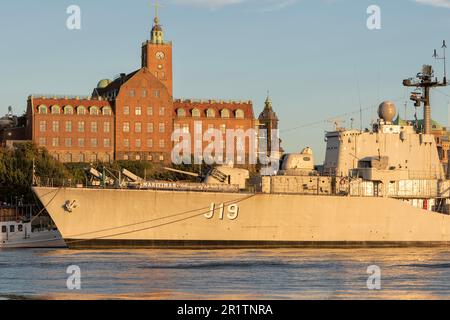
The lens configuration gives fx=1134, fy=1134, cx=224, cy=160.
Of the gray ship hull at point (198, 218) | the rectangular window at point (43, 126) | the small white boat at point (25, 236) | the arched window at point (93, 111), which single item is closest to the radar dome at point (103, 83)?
the arched window at point (93, 111)

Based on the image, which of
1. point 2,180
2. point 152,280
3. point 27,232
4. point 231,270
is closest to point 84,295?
point 152,280

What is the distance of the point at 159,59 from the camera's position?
15350 cm

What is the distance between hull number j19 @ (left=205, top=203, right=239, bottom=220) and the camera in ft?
216

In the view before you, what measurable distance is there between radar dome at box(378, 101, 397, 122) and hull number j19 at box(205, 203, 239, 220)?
1216 cm

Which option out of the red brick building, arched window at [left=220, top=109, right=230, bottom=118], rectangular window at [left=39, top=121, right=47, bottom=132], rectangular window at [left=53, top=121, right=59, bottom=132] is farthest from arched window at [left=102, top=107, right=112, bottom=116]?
arched window at [left=220, top=109, right=230, bottom=118]

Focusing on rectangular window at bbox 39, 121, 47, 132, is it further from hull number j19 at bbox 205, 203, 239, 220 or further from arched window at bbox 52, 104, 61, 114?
hull number j19 at bbox 205, 203, 239, 220

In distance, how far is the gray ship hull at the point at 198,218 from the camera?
65.4 m

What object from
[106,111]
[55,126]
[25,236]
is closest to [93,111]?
[106,111]

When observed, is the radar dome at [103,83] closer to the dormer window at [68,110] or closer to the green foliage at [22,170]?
the dormer window at [68,110]

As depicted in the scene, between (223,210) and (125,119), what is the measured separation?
257ft

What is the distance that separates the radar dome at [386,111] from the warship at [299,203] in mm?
63

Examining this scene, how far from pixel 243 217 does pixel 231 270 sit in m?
15.6

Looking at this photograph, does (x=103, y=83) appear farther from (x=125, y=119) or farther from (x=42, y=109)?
(x=42, y=109)

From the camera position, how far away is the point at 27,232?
7444 cm
